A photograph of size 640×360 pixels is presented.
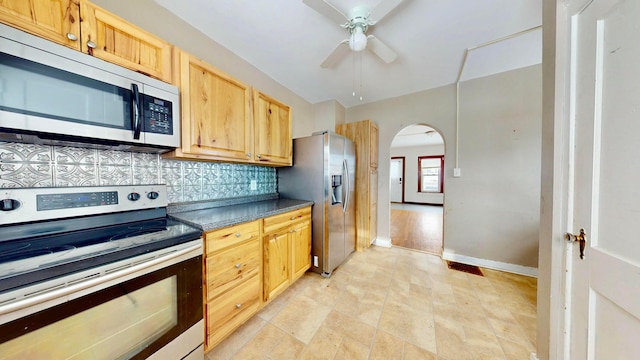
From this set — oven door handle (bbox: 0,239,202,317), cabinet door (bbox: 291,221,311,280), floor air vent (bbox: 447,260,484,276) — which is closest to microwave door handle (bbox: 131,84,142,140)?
oven door handle (bbox: 0,239,202,317)

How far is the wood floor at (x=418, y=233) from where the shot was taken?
3.19m

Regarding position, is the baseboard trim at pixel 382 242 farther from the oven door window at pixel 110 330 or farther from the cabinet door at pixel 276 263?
the oven door window at pixel 110 330

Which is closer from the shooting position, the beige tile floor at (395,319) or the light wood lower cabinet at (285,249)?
the beige tile floor at (395,319)

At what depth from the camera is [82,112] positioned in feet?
2.99

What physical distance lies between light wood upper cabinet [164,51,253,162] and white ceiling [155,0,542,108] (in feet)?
1.77

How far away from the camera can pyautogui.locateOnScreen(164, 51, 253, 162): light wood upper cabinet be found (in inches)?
51.9

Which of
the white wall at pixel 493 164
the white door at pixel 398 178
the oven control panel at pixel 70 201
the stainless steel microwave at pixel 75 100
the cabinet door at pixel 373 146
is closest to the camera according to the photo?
the stainless steel microwave at pixel 75 100

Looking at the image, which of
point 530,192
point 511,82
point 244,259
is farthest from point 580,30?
point 244,259

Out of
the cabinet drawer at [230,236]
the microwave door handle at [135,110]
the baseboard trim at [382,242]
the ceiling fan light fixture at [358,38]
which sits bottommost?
the baseboard trim at [382,242]

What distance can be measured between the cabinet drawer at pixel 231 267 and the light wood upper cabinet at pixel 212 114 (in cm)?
75

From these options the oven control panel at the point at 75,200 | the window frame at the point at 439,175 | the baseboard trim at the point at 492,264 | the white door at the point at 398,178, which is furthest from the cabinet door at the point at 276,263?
the window frame at the point at 439,175

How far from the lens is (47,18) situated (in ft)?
2.73

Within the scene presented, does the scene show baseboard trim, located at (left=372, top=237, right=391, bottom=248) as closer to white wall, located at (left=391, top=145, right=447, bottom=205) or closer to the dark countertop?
the dark countertop

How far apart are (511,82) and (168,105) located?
12.0ft
